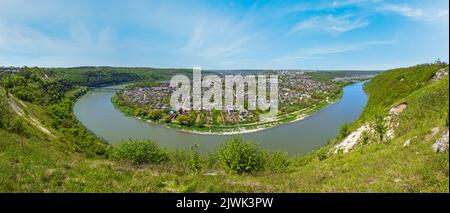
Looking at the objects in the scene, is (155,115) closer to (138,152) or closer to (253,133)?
(253,133)

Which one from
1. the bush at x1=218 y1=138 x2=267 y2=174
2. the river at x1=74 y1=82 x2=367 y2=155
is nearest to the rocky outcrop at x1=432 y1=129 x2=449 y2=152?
the bush at x1=218 y1=138 x2=267 y2=174

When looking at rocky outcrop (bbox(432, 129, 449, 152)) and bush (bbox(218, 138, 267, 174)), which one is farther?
bush (bbox(218, 138, 267, 174))

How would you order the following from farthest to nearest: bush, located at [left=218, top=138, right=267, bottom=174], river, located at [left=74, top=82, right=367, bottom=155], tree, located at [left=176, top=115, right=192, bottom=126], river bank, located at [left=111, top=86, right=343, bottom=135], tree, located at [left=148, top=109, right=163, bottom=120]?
tree, located at [left=148, top=109, right=163, bottom=120], tree, located at [left=176, top=115, right=192, bottom=126], river bank, located at [left=111, top=86, right=343, bottom=135], river, located at [left=74, top=82, right=367, bottom=155], bush, located at [left=218, top=138, right=267, bottom=174]

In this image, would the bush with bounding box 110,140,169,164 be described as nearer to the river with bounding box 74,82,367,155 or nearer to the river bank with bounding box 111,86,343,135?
the river with bounding box 74,82,367,155

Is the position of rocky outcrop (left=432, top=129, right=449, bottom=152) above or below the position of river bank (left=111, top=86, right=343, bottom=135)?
above

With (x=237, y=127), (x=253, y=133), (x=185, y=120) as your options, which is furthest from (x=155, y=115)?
(x=253, y=133)

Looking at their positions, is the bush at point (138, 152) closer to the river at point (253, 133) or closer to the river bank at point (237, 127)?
the river at point (253, 133)

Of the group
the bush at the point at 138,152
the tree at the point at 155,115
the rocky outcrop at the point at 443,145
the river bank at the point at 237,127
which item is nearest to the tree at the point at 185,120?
the river bank at the point at 237,127
